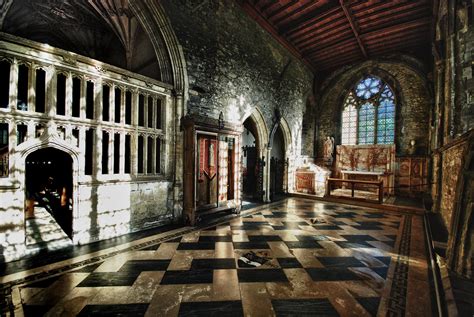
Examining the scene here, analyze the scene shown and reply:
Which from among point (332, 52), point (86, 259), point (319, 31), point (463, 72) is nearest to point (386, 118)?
point (332, 52)

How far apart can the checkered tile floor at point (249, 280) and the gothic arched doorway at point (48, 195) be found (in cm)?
191

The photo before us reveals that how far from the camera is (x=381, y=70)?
11.0m

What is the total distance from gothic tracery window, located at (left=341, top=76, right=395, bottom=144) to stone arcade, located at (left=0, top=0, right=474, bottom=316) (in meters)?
0.56

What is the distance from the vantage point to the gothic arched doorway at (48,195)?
3.99 metres

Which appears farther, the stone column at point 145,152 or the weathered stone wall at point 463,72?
the stone column at point 145,152

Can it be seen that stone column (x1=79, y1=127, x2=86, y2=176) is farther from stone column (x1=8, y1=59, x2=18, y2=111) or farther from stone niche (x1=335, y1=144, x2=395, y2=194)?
stone niche (x1=335, y1=144, x2=395, y2=194)

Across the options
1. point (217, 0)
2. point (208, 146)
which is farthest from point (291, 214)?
point (217, 0)

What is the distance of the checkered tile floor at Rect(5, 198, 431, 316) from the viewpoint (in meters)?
2.08

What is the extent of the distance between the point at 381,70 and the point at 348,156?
486cm

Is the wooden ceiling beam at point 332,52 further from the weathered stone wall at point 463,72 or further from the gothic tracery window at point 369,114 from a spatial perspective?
the weathered stone wall at point 463,72

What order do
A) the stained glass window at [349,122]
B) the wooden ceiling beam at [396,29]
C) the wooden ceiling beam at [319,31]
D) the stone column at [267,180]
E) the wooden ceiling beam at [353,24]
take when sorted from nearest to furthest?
the wooden ceiling beam at [353,24], the wooden ceiling beam at [396,29], the stone column at [267,180], the wooden ceiling beam at [319,31], the stained glass window at [349,122]

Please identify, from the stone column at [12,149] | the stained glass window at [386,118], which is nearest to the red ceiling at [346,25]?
the stained glass window at [386,118]

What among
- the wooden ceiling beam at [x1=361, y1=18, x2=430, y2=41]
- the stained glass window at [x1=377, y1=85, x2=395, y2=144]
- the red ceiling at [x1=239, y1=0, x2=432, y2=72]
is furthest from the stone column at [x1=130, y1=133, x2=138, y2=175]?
the stained glass window at [x1=377, y1=85, x2=395, y2=144]

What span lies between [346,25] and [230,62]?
5523mm
